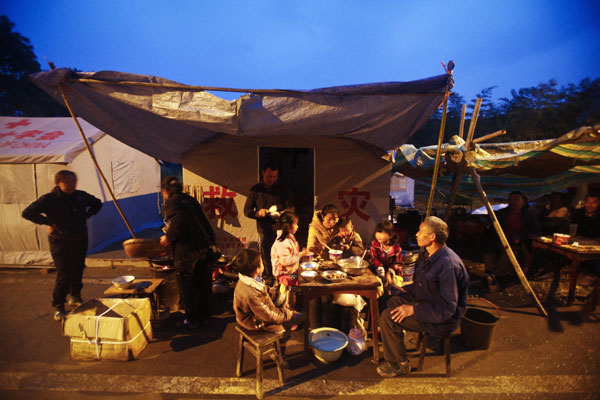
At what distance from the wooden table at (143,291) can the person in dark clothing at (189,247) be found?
418 mm

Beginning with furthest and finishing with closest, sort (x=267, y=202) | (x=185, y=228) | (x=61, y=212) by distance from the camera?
1. (x=267, y=202)
2. (x=61, y=212)
3. (x=185, y=228)

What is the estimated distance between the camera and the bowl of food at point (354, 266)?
356 cm

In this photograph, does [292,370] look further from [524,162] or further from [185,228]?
[524,162]

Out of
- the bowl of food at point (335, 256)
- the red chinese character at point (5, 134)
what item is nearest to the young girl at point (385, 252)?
the bowl of food at point (335, 256)

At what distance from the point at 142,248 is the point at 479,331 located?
4.53 meters

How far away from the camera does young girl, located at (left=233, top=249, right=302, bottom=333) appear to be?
290cm

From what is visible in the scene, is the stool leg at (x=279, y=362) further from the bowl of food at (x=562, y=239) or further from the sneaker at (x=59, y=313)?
the bowl of food at (x=562, y=239)

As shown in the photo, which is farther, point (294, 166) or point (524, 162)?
point (294, 166)

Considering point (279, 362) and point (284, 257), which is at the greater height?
point (284, 257)

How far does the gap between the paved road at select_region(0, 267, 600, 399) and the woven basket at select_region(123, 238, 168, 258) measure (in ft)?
3.62

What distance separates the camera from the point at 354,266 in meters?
3.79

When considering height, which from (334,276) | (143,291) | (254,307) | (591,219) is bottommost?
(143,291)

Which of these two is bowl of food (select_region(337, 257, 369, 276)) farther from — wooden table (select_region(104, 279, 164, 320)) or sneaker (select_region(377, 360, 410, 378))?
wooden table (select_region(104, 279, 164, 320))

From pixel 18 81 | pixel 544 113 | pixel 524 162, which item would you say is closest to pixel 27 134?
pixel 524 162
